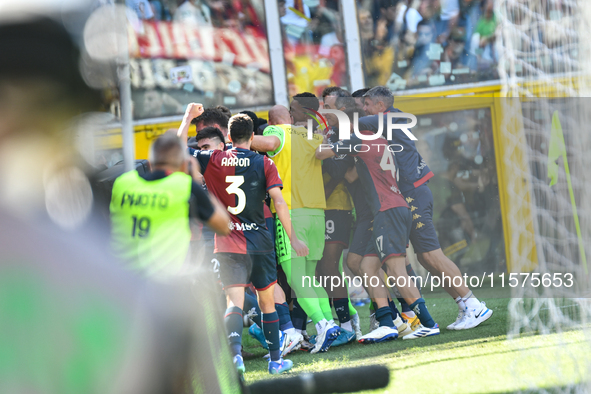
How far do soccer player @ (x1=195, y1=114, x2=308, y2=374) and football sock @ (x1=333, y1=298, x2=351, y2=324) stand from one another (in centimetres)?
100

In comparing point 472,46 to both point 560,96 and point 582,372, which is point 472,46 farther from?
point 582,372

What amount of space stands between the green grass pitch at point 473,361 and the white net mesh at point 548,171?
0.6 inches

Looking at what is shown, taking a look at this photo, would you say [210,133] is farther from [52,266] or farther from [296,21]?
[296,21]

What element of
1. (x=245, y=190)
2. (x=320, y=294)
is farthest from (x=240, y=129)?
(x=320, y=294)

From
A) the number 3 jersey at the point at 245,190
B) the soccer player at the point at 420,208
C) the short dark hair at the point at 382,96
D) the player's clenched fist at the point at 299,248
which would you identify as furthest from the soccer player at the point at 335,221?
the number 3 jersey at the point at 245,190

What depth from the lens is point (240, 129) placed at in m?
4.38

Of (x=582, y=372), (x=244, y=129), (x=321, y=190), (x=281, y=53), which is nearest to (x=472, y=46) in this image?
(x=281, y=53)

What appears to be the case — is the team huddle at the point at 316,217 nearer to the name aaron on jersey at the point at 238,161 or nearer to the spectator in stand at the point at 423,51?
the name aaron on jersey at the point at 238,161

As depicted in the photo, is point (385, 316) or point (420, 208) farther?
point (420, 208)

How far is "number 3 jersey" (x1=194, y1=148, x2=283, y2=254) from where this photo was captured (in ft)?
14.0

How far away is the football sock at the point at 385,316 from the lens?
5023 mm

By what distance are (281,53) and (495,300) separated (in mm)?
4806

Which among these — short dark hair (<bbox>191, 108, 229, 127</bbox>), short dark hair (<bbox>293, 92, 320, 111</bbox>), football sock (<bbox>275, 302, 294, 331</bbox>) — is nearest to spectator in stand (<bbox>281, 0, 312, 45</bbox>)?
short dark hair (<bbox>293, 92, 320, 111</bbox>)

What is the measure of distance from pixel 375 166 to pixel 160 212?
3.30 m
